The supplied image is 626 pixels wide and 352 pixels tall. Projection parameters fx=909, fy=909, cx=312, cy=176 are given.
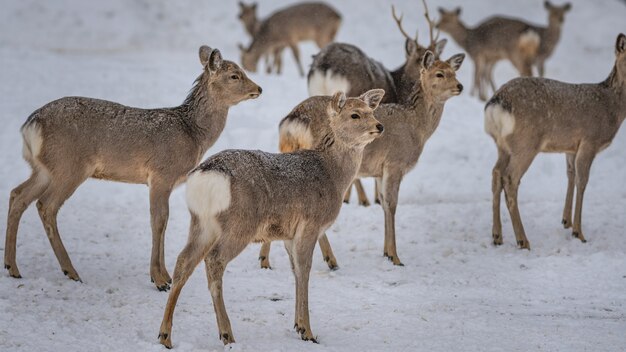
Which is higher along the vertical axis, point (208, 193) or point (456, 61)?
point (456, 61)

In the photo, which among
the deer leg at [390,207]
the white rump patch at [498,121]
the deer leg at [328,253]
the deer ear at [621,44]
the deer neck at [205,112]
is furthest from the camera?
the deer ear at [621,44]

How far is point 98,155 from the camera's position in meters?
8.41

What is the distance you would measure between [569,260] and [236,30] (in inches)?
595

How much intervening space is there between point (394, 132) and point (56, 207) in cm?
392

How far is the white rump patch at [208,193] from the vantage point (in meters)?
6.83

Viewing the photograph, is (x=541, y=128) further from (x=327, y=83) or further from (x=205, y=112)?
(x=205, y=112)

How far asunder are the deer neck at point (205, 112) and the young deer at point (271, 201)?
1.59m

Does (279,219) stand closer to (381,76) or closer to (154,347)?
(154,347)

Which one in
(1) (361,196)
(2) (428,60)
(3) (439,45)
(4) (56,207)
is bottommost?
(1) (361,196)

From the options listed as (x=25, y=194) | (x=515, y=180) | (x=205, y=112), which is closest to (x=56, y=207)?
(x=25, y=194)

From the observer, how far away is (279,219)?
23.9 feet

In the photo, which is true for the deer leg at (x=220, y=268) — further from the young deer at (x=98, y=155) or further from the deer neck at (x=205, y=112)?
the deer neck at (x=205, y=112)

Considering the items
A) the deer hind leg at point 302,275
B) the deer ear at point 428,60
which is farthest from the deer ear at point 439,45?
the deer hind leg at point 302,275

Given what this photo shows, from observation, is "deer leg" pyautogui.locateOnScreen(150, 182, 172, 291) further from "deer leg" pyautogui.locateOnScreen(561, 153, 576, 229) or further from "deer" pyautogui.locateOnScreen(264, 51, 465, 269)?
"deer leg" pyautogui.locateOnScreen(561, 153, 576, 229)
